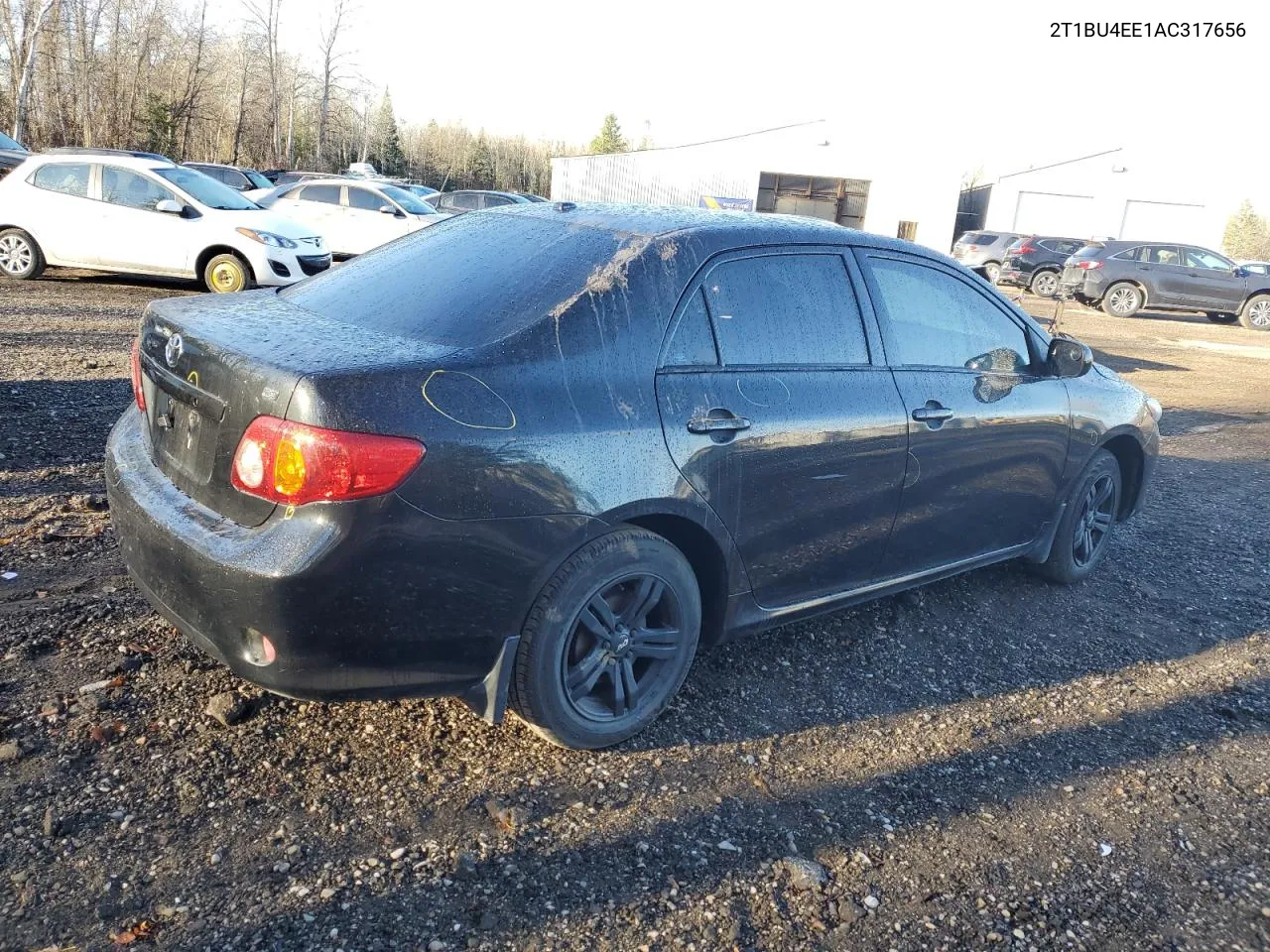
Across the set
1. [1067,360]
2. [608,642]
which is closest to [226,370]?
[608,642]

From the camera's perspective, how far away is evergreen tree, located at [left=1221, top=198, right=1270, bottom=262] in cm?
6606

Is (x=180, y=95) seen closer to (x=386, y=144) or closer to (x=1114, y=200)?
(x=386, y=144)

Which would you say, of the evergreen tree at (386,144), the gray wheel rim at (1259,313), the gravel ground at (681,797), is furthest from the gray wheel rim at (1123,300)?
the evergreen tree at (386,144)

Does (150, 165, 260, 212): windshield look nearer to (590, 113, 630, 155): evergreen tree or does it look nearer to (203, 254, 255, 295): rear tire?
(203, 254, 255, 295): rear tire

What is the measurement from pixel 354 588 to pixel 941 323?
2681 millimetres

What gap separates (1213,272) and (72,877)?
25297 mm

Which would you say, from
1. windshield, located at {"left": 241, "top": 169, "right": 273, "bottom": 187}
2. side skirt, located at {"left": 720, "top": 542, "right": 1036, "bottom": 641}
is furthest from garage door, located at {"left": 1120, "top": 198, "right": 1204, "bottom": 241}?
side skirt, located at {"left": 720, "top": 542, "right": 1036, "bottom": 641}

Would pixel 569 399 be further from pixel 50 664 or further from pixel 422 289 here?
pixel 50 664

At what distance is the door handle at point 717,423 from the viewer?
309cm

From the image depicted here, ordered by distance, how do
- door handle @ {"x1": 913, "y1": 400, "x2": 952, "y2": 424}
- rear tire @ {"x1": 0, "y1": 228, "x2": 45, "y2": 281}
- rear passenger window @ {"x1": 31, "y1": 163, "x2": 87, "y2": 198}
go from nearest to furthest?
1. door handle @ {"x1": 913, "y1": 400, "x2": 952, "y2": 424}
2. rear passenger window @ {"x1": 31, "y1": 163, "x2": 87, "y2": 198}
3. rear tire @ {"x1": 0, "y1": 228, "x2": 45, "y2": 281}

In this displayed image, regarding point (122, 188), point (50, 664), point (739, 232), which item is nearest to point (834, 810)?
point (739, 232)

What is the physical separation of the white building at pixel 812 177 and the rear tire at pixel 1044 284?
1582 centimetres

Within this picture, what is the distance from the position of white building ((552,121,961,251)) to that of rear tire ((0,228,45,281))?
31223 millimetres

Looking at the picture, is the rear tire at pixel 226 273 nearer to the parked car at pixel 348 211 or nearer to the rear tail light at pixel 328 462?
the parked car at pixel 348 211
